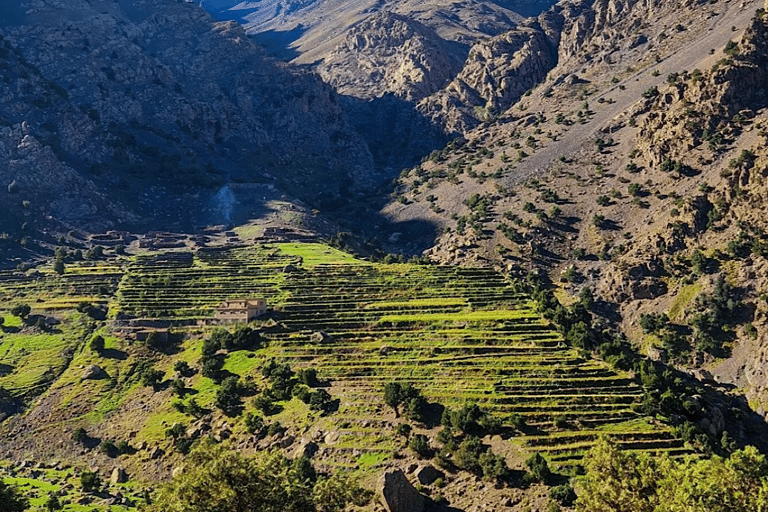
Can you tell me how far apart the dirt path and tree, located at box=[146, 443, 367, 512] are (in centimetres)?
12157

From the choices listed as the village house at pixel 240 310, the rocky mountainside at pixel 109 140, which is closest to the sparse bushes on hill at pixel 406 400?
the village house at pixel 240 310

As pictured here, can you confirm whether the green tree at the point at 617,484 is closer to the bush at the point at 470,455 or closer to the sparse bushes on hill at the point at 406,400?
the bush at the point at 470,455

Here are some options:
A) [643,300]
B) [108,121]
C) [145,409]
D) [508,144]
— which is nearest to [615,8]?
[508,144]

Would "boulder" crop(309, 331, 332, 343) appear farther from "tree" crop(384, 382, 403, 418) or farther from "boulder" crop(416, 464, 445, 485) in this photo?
"boulder" crop(416, 464, 445, 485)

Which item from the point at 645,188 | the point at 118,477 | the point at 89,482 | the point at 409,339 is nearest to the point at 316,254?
the point at 409,339

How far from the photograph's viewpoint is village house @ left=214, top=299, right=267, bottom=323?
86.1 meters

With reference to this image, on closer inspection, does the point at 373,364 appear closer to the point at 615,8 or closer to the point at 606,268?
the point at 606,268

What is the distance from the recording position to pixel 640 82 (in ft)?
530

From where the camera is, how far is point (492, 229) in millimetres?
131500

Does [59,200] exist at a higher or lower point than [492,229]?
higher

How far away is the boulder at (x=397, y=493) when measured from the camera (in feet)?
155

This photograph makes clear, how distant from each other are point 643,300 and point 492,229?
3497 centimetres

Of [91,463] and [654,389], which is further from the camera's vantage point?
[91,463]

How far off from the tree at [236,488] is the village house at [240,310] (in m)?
53.1
